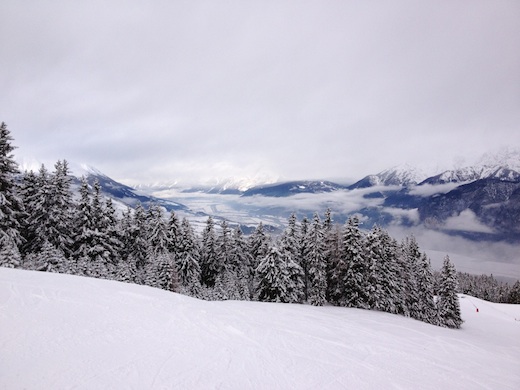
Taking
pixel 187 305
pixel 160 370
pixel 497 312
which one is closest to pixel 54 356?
pixel 160 370

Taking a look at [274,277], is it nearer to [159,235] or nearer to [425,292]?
[159,235]

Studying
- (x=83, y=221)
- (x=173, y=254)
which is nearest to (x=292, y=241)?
(x=173, y=254)

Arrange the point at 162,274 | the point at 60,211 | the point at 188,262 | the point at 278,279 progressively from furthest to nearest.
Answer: the point at 188,262, the point at 162,274, the point at 60,211, the point at 278,279

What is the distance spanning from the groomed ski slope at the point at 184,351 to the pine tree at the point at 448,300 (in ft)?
102

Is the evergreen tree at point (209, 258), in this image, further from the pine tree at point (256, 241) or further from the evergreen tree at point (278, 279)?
the evergreen tree at point (278, 279)

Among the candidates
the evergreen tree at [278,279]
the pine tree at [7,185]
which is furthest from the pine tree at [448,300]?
the pine tree at [7,185]

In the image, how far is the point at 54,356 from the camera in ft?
21.9

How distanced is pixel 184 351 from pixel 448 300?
48.2 meters

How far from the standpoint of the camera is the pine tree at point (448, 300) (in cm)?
4063

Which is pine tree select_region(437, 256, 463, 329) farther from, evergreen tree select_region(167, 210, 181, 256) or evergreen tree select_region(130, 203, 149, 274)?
evergreen tree select_region(130, 203, 149, 274)

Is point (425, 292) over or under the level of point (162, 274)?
under

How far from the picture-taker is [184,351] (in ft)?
27.6

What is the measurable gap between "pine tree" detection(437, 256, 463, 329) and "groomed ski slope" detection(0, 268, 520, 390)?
102ft

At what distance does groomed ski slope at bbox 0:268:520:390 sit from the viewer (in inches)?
258
